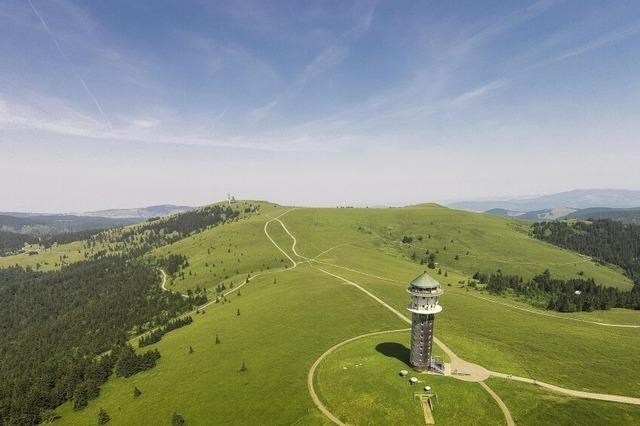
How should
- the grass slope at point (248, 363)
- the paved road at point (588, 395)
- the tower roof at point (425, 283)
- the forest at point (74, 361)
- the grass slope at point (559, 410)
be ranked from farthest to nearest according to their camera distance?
the forest at point (74, 361), the tower roof at point (425, 283), the grass slope at point (248, 363), the paved road at point (588, 395), the grass slope at point (559, 410)

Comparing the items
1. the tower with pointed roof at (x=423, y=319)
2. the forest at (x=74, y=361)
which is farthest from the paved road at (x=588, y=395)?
the forest at (x=74, y=361)

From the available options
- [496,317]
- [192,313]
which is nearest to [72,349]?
[192,313]

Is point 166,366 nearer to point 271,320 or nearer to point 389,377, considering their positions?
point 271,320

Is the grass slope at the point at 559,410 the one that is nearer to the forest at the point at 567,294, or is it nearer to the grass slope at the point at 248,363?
the grass slope at the point at 248,363

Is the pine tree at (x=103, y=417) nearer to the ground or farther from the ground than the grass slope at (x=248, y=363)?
nearer to the ground

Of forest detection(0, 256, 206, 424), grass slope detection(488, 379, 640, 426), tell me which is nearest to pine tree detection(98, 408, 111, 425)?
forest detection(0, 256, 206, 424)

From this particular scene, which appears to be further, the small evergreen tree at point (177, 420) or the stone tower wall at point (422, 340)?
the stone tower wall at point (422, 340)
